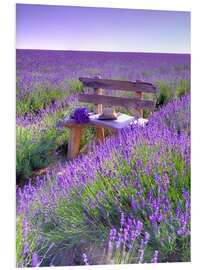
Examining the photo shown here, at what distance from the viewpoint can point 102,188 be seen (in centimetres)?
207

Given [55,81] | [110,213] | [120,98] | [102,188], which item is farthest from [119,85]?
[110,213]

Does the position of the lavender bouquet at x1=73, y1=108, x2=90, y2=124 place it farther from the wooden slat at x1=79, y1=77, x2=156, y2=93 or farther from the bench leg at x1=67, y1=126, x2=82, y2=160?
the wooden slat at x1=79, y1=77, x2=156, y2=93

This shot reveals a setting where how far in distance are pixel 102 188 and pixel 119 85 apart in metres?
Answer: 1.16

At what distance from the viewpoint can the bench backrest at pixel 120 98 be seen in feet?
9.16

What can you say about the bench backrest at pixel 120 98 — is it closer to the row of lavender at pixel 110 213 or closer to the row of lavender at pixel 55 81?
the row of lavender at pixel 55 81

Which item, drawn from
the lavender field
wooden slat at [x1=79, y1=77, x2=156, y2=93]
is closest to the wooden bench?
wooden slat at [x1=79, y1=77, x2=156, y2=93]

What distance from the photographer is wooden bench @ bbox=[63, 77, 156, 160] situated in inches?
110

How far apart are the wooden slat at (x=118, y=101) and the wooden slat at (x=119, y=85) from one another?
11 cm

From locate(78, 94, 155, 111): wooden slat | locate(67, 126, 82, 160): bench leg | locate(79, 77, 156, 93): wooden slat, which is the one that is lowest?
locate(67, 126, 82, 160): bench leg

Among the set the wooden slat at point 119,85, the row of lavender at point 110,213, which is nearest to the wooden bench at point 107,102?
the wooden slat at point 119,85

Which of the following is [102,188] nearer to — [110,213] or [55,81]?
[110,213]
